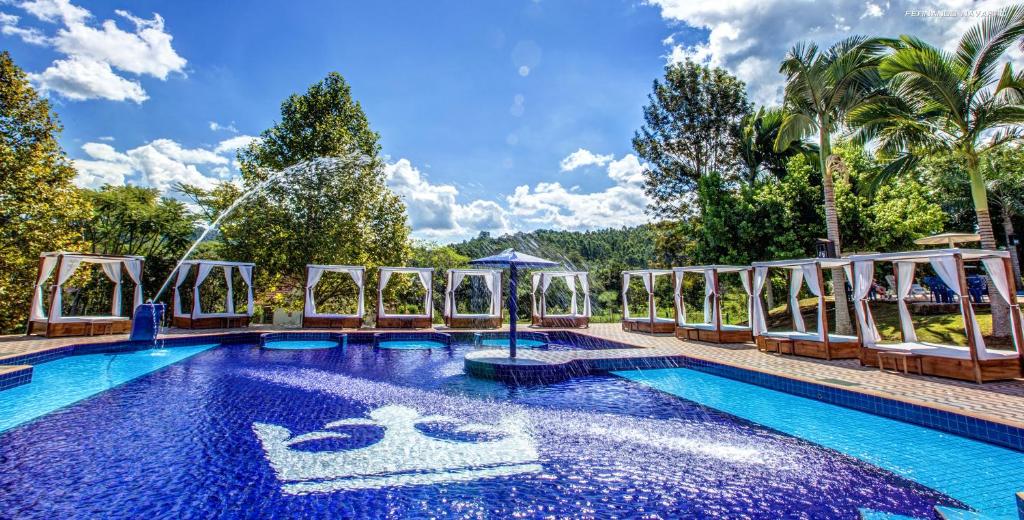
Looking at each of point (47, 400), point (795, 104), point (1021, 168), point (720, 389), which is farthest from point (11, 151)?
point (1021, 168)

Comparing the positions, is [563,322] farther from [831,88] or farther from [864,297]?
[831,88]

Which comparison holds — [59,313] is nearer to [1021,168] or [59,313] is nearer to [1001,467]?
[1001,467]

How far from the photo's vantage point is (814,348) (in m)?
8.87

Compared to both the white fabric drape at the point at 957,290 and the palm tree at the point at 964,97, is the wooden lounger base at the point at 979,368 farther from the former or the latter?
the palm tree at the point at 964,97

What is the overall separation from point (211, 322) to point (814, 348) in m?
16.2

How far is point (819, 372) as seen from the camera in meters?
7.27

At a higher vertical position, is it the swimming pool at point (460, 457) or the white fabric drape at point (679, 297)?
the white fabric drape at point (679, 297)

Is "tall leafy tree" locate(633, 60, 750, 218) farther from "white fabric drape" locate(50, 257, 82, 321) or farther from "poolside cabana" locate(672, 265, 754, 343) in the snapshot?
"white fabric drape" locate(50, 257, 82, 321)

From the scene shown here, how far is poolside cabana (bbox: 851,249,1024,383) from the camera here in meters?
6.28

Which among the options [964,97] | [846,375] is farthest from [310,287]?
[964,97]

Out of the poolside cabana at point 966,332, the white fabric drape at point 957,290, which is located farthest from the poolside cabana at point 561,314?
the white fabric drape at point 957,290

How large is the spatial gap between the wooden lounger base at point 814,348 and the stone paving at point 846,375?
169 millimetres

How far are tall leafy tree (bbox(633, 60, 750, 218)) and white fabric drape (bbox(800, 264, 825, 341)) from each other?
9.31 m

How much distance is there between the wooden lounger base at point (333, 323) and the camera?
1423cm
